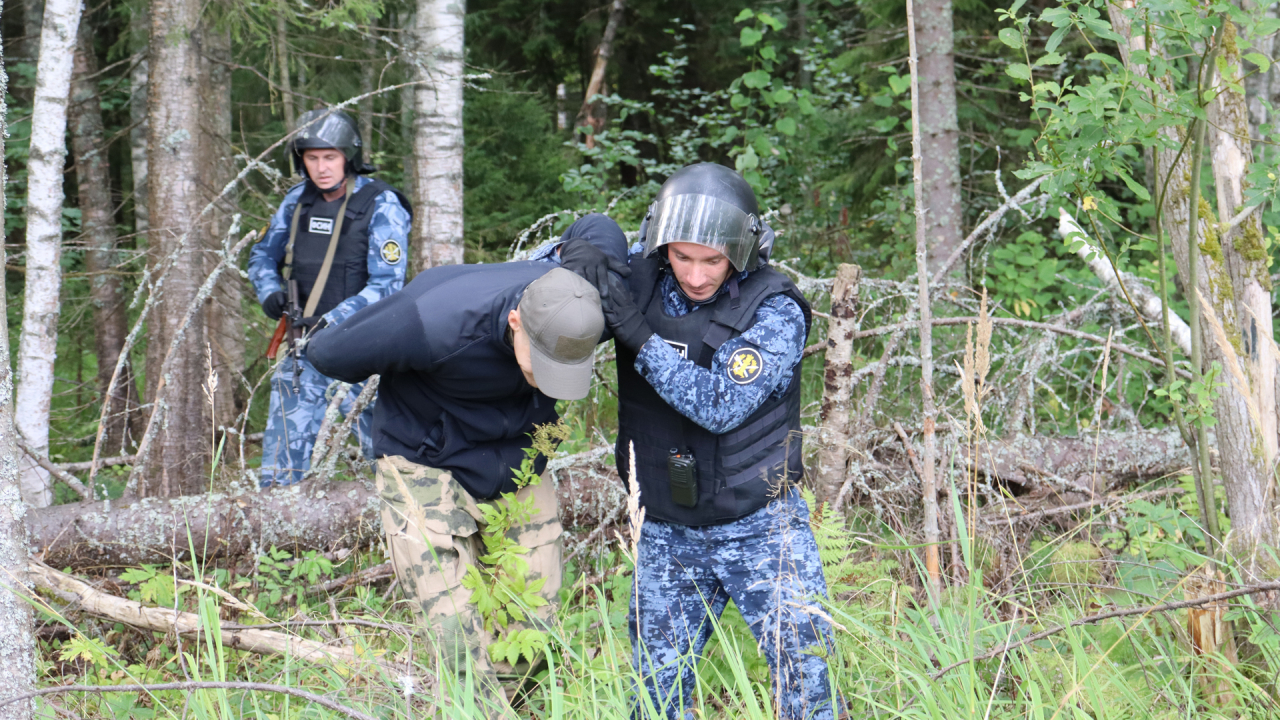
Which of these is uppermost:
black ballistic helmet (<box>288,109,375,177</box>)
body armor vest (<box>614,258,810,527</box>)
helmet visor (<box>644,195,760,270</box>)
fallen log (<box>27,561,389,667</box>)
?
black ballistic helmet (<box>288,109,375,177</box>)

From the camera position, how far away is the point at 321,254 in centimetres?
463

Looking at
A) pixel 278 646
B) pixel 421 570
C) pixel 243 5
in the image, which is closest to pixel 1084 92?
pixel 421 570

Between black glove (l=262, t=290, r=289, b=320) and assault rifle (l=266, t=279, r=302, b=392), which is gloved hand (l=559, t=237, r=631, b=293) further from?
black glove (l=262, t=290, r=289, b=320)

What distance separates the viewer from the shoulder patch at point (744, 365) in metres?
2.40

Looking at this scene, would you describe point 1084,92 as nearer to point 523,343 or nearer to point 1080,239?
point 1080,239

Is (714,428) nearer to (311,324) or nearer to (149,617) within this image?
(149,617)

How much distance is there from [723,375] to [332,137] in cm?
303

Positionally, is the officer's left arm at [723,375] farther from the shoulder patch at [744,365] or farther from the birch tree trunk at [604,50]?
the birch tree trunk at [604,50]

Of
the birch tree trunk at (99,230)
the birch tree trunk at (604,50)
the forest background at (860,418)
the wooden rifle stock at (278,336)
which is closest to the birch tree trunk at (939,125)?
the forest background at (860,418)

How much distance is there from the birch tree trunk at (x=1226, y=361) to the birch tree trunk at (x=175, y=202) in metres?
4.45

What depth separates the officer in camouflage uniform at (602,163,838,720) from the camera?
2.41 meters

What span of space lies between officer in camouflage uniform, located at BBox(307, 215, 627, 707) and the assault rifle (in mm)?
1886

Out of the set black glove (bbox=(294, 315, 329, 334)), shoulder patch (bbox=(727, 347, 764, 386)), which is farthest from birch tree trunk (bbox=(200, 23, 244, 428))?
shoulder patch (bbox=(727, 347, 764, 386))

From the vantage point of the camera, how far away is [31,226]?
13.6 ft
